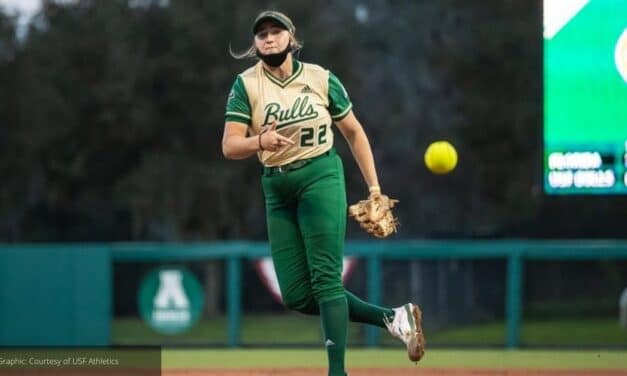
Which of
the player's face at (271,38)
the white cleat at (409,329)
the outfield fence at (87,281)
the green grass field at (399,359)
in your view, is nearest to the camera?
the player's face at (271,38)

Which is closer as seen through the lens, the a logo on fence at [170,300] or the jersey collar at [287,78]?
the jersey collar at [287,78]

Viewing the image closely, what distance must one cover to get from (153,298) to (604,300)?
4755 mm

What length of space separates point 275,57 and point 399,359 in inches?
200

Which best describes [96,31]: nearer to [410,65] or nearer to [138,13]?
[138,13]

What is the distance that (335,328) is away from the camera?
5.97 meters

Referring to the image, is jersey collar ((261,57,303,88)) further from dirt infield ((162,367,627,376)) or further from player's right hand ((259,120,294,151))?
dirt infield ((162,367,627,376))

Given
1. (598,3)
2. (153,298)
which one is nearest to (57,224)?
(153,298)

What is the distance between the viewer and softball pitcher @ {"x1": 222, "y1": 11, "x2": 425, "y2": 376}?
19.5ft

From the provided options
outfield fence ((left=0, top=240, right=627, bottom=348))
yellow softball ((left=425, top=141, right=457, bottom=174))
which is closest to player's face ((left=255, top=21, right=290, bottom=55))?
yellow softball ((left=425, top=141, right=457, bottom=174))

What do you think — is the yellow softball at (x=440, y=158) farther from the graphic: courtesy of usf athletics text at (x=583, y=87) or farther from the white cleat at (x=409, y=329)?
the white cleat at (x=409, y=329)

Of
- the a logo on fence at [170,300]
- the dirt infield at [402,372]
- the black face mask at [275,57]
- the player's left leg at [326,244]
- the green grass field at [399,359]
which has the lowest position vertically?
the green grass field at [399,359]

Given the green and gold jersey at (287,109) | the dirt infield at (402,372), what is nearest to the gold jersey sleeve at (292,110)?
the green and gold jersey at (287,109)

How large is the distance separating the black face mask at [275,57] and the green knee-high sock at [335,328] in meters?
1.04

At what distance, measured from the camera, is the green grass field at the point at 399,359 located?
990 centimetres
